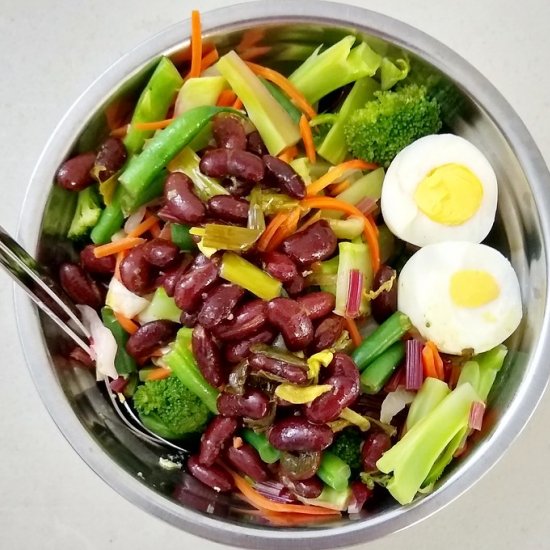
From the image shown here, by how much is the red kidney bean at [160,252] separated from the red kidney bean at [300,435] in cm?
35

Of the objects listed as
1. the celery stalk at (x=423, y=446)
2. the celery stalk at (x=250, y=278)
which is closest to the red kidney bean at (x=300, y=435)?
the celery stalk at (x=423, y=446)

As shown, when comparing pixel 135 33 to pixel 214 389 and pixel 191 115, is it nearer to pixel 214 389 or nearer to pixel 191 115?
pixel 191 115

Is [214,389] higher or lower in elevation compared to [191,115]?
lower

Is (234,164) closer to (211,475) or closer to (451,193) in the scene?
(451,193)

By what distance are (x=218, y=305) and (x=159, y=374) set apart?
0.23 meters

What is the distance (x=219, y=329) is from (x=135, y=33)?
0.71 m

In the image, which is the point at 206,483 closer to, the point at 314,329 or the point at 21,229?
the point at 314,329

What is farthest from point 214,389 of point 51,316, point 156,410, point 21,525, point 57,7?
point 57,7

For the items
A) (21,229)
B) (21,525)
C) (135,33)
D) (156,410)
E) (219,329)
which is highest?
(135,33)

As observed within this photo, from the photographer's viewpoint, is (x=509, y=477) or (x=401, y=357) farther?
(x=509, y=477)

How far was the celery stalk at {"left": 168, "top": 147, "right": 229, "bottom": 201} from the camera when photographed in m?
1.37

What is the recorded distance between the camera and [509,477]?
5.20 feet

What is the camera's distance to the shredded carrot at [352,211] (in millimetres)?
1380

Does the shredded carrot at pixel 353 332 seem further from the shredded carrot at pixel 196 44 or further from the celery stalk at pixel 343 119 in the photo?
the shredded carrot at pixel 196 44
